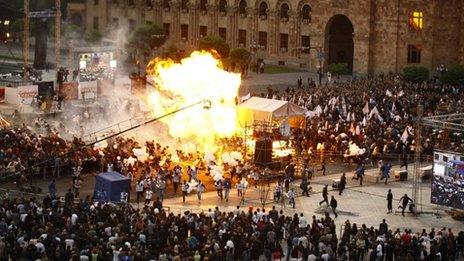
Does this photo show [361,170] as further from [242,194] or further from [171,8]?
[171,8]

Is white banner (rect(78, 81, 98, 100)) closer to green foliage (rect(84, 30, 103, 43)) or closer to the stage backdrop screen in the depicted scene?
the stage backdrop screen

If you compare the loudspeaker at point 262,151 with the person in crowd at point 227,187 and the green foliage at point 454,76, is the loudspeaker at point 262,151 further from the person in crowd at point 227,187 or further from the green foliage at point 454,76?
the green foliage at point 454,76

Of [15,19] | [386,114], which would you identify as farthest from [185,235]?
[15,19]

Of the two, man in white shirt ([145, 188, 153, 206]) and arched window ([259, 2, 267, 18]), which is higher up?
arched window ([259, 2, 267, 18])

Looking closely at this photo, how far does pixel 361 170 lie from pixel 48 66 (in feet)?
135

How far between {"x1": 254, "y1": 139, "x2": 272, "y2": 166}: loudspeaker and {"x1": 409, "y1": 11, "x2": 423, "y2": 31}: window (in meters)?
31.7

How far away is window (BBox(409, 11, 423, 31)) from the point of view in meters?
77.1

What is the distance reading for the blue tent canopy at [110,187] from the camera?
42688 millimetres

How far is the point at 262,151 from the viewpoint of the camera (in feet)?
161

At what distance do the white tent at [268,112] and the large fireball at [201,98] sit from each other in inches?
→ 23.6

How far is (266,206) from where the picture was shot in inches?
1735

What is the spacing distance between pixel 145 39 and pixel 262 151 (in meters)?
42.5

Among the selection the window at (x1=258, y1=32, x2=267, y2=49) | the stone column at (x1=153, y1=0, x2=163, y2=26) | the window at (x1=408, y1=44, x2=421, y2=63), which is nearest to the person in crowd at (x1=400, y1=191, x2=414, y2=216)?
the window at (x1=408, y1=44, x2=421, y2=63)

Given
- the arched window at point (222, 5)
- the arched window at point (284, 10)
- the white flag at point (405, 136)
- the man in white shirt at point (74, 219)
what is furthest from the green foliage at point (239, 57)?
the man in white shirt at point (74, 219)
